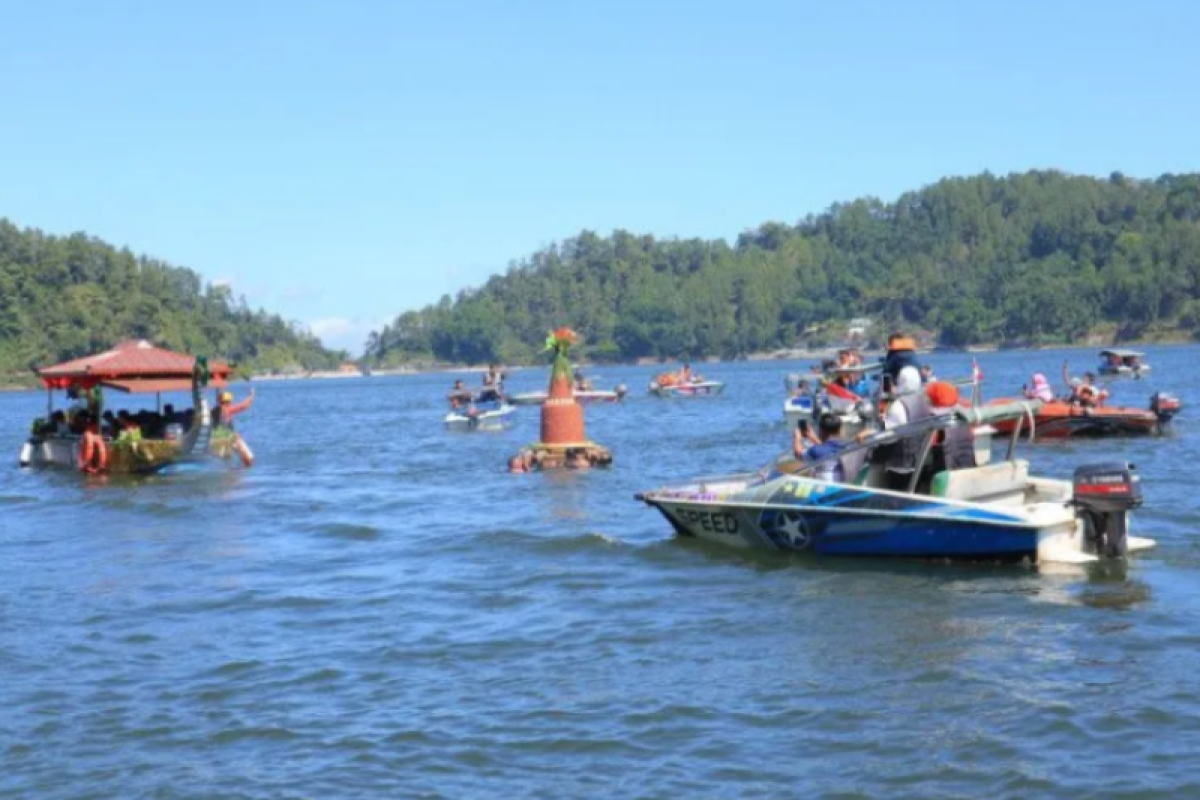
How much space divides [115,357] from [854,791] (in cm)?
2776

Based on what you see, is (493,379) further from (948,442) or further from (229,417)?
(948,442)

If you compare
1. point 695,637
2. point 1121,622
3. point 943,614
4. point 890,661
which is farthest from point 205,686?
point 1121,622

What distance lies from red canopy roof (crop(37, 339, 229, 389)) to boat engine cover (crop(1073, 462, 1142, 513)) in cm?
2243

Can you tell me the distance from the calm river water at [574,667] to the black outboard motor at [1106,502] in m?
0.29

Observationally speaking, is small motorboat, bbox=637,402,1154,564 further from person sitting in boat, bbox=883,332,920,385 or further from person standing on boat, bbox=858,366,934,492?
person sitting in boat, bbox=883,332,920,385

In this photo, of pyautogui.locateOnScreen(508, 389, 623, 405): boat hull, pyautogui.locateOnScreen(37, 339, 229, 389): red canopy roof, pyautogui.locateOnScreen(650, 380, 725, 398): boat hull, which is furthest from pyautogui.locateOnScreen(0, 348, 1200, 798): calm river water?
pyautogui.locateOnScreen(650, 380, 725, 398): boat hull

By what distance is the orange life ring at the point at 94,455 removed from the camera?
108ft

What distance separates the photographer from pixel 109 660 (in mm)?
13703

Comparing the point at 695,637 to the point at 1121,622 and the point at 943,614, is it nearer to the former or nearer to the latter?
the point at 943,614

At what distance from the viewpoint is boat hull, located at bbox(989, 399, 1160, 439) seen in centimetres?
3412

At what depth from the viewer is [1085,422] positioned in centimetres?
3425

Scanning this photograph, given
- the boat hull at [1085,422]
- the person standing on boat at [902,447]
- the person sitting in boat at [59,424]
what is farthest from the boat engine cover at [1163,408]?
the person sitting in boat at [59,424]

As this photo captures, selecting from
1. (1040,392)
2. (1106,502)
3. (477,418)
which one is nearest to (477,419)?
(477,418)

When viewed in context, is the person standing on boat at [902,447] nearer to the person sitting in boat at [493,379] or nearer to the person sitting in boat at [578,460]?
the person sitting in boat at [578,460]
